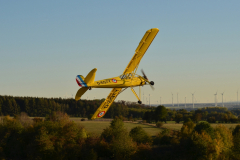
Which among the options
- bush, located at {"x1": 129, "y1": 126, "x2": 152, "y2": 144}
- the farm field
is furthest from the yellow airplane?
the farm field

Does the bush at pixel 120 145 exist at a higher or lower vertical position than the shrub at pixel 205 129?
lower

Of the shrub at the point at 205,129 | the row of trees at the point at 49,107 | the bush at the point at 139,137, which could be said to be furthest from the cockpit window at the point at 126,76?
the row of trees at the point at 49,107

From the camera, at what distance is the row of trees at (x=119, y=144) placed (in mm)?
75000

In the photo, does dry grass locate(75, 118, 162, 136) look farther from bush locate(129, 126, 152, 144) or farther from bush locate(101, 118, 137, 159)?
bush locate(101, 118, 137, 159)

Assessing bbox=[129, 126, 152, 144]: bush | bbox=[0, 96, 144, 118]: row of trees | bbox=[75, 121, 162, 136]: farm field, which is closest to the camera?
bbox=[129, 126, 152, 144]: bush

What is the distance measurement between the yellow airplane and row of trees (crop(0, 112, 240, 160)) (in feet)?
113

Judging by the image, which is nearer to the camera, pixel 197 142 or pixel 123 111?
pixel 197 142

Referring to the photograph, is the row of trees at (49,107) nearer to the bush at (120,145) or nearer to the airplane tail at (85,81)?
the bush at (120,145)

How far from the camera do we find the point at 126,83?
4234 cm

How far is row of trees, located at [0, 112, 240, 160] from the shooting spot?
75.0 metres

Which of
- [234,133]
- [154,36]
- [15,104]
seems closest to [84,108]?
[15,104]

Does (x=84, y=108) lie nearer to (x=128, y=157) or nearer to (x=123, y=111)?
(x=123, y=111)

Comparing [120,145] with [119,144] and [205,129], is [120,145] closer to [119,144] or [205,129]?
[119,144]

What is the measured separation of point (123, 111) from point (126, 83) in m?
140
